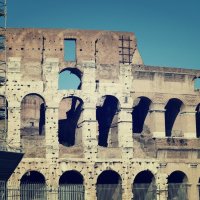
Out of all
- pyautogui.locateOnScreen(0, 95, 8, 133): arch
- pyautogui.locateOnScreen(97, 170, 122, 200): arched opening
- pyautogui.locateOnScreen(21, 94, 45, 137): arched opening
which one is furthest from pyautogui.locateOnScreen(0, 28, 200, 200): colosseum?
pyautogui.locateOnScreen(21, 94, 45, 137): arched opening

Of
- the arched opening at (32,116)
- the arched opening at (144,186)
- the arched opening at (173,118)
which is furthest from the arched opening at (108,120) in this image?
the arched opening at (32,116)

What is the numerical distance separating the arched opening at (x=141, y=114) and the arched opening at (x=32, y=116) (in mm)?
6554

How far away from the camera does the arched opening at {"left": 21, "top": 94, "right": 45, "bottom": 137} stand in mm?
33156

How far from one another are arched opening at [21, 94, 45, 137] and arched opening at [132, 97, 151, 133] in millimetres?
6554

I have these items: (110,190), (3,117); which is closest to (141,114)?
(110,190)

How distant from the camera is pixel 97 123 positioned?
95.1ft

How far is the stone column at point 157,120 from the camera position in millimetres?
29031

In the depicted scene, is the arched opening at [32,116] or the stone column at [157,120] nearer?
the stone column at [157,120]

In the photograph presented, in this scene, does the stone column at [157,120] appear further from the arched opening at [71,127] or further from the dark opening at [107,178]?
the arched opening at [71,127]

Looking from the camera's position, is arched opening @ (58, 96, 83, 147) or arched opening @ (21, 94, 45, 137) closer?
arched opening @ (58, 96, 83, 147)

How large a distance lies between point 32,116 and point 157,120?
9320 mm

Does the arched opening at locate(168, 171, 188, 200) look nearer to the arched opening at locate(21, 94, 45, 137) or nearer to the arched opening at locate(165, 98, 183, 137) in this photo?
the arched opening at locate(165, 98, 183, 137)

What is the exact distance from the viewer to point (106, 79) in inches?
1137

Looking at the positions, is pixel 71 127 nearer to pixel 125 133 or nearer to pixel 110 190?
pixel 125 133
